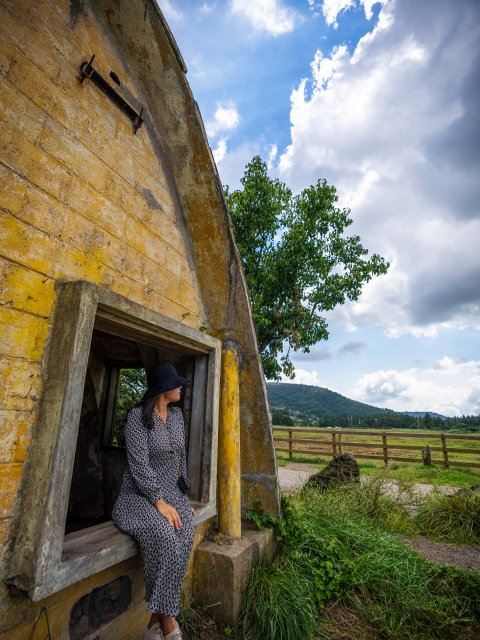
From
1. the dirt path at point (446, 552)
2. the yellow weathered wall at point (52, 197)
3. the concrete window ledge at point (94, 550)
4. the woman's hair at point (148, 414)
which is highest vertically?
the yellow weathered wall at point (52, 197)

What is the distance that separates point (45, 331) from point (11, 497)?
87 cm

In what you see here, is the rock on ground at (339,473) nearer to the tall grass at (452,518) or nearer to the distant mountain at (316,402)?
the tall grass at (452,518)

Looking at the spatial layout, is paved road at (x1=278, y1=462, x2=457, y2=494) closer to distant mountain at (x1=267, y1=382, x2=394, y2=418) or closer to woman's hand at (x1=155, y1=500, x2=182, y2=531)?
woman's hand at (x1=155, y1=500, x2=182, y2=531)

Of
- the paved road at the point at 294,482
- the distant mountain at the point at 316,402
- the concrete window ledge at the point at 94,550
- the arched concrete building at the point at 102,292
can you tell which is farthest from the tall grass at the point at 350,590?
the distant mountain at the point at 316,402

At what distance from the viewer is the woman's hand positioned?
2.22m

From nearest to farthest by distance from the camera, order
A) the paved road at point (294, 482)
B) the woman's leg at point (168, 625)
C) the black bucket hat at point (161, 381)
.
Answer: the woman's leg at point (168, 625)
the black bucket hat at point (161, 381)
the paved road at point (294, 482)

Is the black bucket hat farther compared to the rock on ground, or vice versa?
the rock on ground

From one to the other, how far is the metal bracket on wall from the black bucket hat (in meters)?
2.10

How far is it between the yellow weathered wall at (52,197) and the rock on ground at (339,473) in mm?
4813

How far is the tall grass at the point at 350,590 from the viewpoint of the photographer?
8.73 feet

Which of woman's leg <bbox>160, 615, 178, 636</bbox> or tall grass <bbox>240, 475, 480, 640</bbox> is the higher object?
woman's leg <bbox>160, 615, 178, 636</bbox>

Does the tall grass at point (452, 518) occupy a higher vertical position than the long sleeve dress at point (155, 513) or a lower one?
lower

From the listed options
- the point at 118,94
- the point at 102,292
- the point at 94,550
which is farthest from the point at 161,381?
the point at 118,94

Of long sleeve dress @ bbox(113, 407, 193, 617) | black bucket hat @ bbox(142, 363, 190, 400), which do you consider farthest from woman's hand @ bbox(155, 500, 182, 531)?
black bucket hat @ bbox(142, 363, 190, 400)
